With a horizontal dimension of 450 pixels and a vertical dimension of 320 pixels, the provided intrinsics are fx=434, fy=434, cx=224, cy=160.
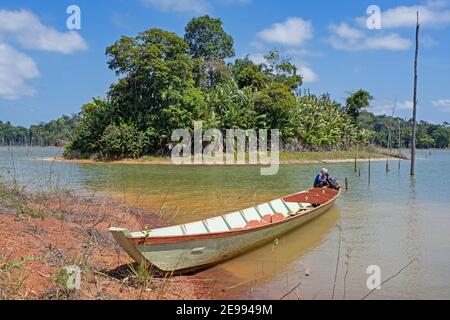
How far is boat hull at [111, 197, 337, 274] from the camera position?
19.4ft

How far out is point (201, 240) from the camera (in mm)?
6645

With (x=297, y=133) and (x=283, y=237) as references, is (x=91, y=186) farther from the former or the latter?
(x=297, y=133)

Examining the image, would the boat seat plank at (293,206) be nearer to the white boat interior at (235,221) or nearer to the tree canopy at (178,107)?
the white boat interior at (235,221)

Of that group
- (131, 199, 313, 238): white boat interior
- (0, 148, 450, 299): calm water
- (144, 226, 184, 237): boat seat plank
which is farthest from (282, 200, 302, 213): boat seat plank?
(144, 226, 184, 237): boat seat plank

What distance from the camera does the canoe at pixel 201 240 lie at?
5.95 metres

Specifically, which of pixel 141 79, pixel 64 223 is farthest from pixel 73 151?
pixel 64 223

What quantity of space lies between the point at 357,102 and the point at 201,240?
1899 inches

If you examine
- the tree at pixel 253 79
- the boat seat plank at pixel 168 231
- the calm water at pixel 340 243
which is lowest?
the calm water at pixel 340 243

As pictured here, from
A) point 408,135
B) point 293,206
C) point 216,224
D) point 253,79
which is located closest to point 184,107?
point 253,79

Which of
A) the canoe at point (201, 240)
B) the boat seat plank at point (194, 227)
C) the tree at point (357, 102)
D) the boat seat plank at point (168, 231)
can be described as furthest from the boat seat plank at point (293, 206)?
the tree at point (357, 102)

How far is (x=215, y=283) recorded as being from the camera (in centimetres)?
685

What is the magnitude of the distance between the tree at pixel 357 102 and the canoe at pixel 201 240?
43.0 m
